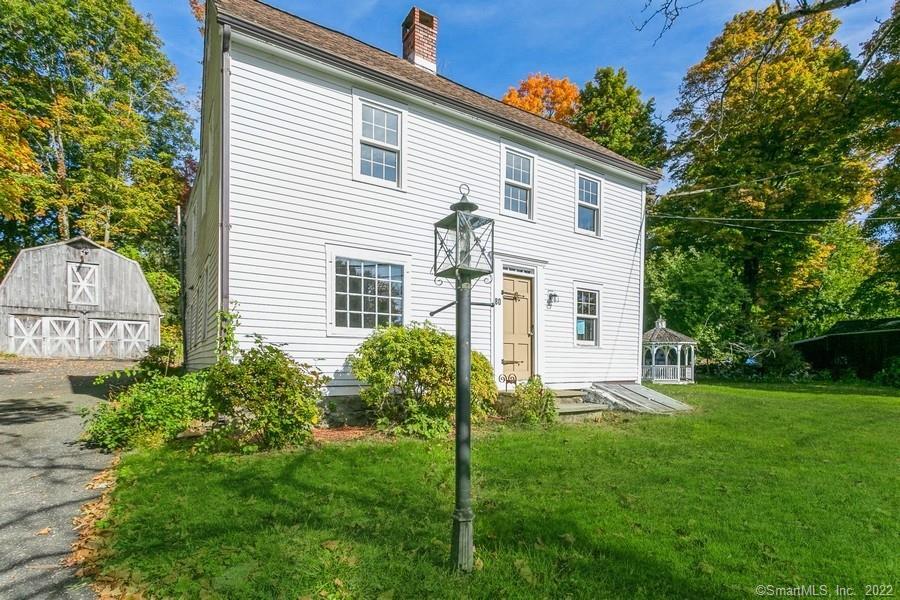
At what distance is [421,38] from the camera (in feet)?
36.5

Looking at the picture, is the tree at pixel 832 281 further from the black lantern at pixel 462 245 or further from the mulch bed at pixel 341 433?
the black lantern at pixel 462 245

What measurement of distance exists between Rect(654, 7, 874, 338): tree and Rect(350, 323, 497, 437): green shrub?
48.4 feet

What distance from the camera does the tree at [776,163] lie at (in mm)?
18500

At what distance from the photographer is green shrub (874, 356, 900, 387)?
54.3 feet

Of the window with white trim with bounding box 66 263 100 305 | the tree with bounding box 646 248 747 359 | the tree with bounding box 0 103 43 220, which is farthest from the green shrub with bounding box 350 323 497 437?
the window with white trim with bounding box 66 263 100 305

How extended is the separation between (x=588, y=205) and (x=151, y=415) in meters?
9.54

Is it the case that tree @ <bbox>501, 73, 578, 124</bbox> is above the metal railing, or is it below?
above

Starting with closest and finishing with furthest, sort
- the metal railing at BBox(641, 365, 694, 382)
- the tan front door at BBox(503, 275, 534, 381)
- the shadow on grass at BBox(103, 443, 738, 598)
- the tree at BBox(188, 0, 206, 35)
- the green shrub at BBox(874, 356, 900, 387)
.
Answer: the shadow on grass at BBox(103, 443, 738, 598), the tan front door at BBox(503, 275, 534, 381), the metal railing at BBox(641, 365, 694, 382), the green shrub at BBox(874, 356, 900, 387), the tree at BBox(188, 0, 206, 35)

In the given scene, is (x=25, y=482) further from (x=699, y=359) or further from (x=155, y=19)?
(x=155, y=19)

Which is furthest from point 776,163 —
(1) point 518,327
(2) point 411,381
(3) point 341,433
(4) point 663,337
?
(3) point 341,433

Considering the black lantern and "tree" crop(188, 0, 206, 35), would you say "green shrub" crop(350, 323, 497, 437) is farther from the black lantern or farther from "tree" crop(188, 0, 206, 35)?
"tree" crop(188, 0, 206, 35)

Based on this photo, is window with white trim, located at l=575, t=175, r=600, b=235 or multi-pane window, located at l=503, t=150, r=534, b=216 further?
window with white trim, located at l=575, t=175, r=600, b=235

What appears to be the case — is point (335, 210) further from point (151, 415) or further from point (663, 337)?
point (663, 337)

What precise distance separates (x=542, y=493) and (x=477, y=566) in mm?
1544
